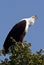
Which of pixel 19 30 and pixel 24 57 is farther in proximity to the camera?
pixel 19 30

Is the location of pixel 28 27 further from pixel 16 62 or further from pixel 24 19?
pixel 16 62

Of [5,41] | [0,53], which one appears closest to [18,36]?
[5,41]

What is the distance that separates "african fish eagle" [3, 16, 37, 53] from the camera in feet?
23.1

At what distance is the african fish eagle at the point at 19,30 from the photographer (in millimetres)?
7031

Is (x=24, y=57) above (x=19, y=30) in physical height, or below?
below

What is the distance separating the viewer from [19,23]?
8.41m

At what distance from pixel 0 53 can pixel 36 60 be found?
1024 mm

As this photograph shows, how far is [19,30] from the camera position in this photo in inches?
319

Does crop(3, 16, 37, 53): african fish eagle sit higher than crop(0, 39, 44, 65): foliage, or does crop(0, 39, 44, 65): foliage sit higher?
crop(3, 16, 37, 53): african fish eagle

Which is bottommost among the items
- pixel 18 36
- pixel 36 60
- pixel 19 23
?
pixel 36 60

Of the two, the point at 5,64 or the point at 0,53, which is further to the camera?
the point at 0,53

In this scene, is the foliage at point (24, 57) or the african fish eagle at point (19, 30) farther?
the african fish eagle at point (19, 30)

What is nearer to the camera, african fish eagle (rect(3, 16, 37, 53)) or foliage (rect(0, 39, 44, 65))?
foliage (rect(0, 39, 44, 65))

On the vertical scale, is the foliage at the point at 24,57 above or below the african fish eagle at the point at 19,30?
below
